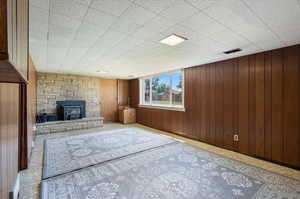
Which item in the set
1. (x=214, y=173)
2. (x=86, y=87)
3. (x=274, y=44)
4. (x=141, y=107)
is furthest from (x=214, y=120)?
(x=86, y=87)

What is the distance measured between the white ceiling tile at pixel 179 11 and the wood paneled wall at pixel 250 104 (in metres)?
2.29

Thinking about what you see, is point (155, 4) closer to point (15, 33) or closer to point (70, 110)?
point (15, 33)

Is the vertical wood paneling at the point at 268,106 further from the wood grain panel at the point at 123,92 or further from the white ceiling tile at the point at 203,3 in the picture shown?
the wood grain panel at the point at 123,92

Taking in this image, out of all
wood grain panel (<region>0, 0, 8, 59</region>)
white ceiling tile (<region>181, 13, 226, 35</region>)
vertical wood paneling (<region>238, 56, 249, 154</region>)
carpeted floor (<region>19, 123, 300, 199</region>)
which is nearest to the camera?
wood grain panel (<region>0, 0, 8, 59</region>)

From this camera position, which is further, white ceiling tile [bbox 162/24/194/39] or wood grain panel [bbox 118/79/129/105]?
wood grain panel [bbox 118/79/129/105]

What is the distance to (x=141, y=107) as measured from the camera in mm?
6688

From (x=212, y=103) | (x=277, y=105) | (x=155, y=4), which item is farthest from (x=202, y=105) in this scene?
(x=155, y=4)

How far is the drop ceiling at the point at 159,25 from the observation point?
1.54 m

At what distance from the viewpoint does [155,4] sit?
4.98ft

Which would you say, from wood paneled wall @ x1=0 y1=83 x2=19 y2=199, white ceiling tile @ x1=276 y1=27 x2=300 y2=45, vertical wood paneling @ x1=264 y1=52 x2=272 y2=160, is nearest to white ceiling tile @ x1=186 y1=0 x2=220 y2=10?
white ceiling tile @ x1=276 y1=27 x2=300 y2=45

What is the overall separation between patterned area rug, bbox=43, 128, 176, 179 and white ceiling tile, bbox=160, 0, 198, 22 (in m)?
2.72

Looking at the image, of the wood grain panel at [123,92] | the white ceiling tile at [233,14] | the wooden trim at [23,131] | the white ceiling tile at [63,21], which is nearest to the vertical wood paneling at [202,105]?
the white ceiling tile at [233,14]

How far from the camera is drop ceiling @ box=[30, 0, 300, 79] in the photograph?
1.54m

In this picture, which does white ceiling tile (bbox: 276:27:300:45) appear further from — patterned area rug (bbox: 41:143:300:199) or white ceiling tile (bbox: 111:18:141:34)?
patterned area rug (bbox: 41:143:300:199)
